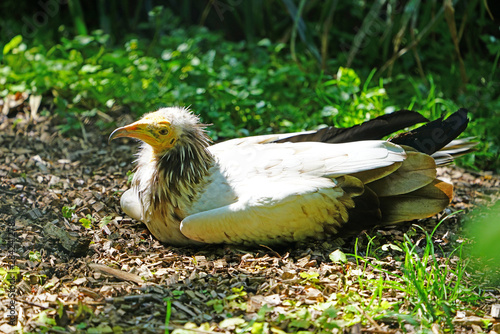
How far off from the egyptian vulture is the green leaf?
0.88 feet

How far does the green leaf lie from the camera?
3.38 m

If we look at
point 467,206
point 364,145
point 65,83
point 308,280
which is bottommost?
point 467,206

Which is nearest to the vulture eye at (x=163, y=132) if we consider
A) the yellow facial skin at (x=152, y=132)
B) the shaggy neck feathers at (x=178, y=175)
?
the yellow facial skin at (x=152, y=132)

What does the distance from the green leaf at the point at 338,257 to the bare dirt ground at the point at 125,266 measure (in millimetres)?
65

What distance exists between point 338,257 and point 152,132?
151 cm

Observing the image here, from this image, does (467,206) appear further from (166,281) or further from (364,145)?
(166,281)

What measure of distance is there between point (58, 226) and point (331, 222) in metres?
1.93

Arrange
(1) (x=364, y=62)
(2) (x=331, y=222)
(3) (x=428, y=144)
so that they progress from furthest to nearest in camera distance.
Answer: (1) (x=364, y=62), (3) (x=428, y=144), (2) (x=331, y=222)

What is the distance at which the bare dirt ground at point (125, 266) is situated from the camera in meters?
2.86

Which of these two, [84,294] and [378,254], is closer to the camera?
[84,294]

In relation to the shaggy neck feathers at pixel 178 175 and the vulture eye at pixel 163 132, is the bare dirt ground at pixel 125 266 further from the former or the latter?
the vulture eye at pixel 163 132

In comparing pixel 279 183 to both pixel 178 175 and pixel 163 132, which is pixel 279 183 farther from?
pixel 163 132

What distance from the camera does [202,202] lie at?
371 cm

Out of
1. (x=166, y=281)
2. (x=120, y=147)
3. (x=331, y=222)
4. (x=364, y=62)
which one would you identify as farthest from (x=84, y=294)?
(x=364, y=62)
